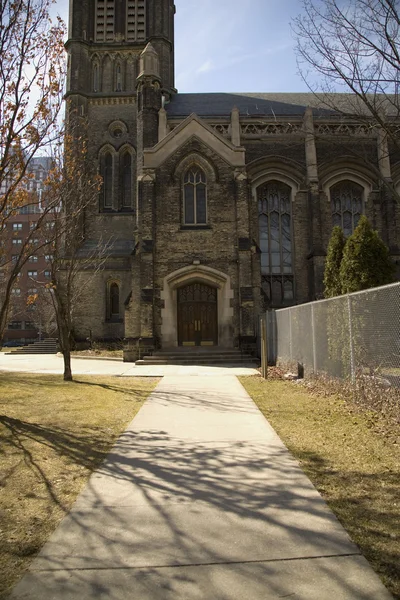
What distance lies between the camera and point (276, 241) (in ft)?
83.7

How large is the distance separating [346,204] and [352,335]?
1883 cm

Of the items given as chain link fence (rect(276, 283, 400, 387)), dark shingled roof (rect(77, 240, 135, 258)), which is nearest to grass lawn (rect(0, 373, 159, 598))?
chain link fence (rect(276, 283, 400, 387))

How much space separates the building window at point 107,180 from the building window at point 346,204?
14.4m

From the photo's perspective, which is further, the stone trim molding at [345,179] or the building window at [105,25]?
the building window at [105,25]

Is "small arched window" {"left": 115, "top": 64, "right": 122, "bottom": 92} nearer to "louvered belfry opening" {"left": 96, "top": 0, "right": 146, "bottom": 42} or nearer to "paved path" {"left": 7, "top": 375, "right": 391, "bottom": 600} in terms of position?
"louvered belfry opening" {"left": 96, "top": 0, "right": 146, "bottom": 42}

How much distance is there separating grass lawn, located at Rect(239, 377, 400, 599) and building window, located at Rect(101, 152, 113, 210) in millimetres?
23940

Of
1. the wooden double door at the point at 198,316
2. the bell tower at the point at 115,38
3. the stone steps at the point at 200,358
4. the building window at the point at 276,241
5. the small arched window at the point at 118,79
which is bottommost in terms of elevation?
the stone steps at the point at 200,358

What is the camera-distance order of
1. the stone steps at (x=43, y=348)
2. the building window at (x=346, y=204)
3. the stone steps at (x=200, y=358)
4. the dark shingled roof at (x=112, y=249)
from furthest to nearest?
1. the stone steps at (x=43, y=348)
2. the dark shingled roof at (x=112, y=249)
3. the building window at (x=346, y=204)
4. the stone steps at (x=200, y=358)

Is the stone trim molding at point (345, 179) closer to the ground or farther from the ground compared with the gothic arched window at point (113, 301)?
farther from the ground

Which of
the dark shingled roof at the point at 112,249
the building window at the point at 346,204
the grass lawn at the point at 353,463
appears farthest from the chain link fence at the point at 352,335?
the dark shingled roof at the point at 112,249

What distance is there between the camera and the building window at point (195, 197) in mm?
20875

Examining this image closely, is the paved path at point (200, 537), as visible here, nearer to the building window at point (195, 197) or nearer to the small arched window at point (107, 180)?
the building window at point (195, 197)

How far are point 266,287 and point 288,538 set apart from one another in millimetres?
22477

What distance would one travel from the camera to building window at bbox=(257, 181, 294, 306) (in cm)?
2514
